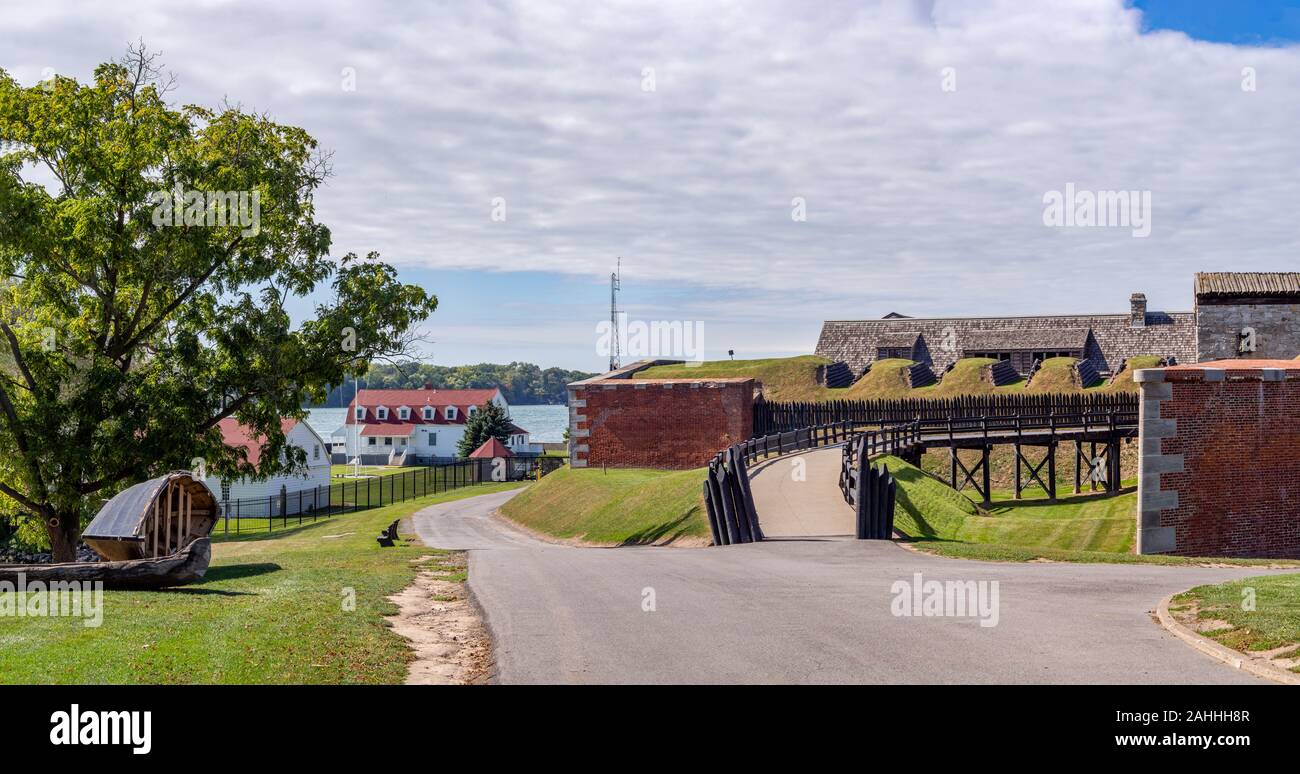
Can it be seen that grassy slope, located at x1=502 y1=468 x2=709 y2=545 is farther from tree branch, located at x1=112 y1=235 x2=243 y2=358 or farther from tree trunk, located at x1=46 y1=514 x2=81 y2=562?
tree trunk, located at x1=46 y1=514 x2=81 y2=562

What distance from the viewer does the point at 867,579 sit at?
17.6 meters

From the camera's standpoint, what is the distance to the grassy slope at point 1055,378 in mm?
58406

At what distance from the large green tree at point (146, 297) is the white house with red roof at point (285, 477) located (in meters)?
26.4

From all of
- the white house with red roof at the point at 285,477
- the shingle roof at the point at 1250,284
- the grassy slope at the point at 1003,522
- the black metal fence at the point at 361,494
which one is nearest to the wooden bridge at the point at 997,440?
the grassy slope at the point at 1003,522

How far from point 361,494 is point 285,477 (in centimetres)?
593

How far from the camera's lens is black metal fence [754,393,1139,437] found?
49906mm

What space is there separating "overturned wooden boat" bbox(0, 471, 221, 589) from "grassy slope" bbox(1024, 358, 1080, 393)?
49.7 metres

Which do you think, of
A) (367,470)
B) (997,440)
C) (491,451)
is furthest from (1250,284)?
(367,470)

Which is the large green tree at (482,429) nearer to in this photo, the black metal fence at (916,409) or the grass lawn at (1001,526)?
the black metal fence at (916,409)

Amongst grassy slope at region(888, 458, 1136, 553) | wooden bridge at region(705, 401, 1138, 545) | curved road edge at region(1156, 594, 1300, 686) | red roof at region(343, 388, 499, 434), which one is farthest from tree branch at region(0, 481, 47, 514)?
red roof at region(343, 388, 499, 434)

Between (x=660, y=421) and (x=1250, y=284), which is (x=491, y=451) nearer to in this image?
(x=660, y=421)

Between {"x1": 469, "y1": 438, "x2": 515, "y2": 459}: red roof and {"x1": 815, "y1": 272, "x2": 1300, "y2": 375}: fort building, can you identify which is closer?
{"x1": 815, "y1": 272, "x2": 1300, "y2": 375}: fort building

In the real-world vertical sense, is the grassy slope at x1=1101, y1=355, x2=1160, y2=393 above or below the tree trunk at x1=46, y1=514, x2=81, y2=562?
above
